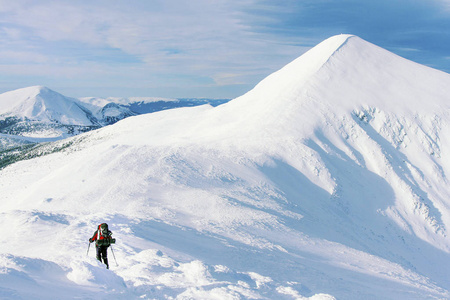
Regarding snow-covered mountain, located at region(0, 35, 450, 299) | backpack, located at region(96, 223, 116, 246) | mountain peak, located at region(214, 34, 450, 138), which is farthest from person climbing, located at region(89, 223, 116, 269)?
mountain peak, located at region(214, 34, 450, 138)

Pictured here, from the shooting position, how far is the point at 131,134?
54500mm

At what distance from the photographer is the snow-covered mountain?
38.1 ft

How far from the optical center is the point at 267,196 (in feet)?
96.7

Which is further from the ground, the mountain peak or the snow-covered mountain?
the mountain peak

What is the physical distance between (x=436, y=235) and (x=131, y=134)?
144ft

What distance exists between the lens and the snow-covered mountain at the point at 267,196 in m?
11.6

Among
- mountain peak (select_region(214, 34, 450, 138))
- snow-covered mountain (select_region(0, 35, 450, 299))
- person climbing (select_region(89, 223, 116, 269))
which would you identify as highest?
mountain peak (select_region(214, 34, 450, 138))

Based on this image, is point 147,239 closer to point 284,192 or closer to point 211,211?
point 211,211

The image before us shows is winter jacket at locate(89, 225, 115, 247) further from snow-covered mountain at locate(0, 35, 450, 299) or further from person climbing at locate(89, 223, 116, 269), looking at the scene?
snow-covered mountain at locate(0, 35, 450, 299)

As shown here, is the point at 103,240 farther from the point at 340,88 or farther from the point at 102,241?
the point at 340,88

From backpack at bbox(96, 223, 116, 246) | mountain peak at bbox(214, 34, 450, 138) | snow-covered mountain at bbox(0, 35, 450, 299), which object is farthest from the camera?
mountain peak at bbox(214, 34, 450, 138)

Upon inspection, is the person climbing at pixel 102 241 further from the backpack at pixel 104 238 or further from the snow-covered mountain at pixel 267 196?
the snow-covered mountain at pixel 267 196

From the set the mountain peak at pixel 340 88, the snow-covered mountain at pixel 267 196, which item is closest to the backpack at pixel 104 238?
the snow-covered mountain at pixel 267 196

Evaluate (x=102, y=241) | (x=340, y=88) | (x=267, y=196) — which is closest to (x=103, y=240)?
(x=102, y=241)
